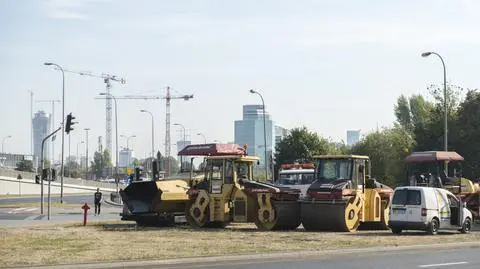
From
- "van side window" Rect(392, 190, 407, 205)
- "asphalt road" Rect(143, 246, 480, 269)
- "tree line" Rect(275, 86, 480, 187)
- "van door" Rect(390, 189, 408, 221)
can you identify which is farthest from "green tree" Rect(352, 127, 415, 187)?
"asphalt road" Rect(143, 246, 480, 269)

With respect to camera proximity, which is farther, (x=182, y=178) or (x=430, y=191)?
(x=182, y=178)

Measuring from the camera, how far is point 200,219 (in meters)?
29.9

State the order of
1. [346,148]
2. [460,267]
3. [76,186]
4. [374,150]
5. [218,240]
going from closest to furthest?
[460,267] → [218,240] → [374,150] → [346,148] → [76,186]

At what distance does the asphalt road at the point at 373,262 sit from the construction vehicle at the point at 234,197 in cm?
907

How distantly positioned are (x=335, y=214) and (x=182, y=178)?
964 centimetres

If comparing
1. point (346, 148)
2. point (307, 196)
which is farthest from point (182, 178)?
point (346, 148)

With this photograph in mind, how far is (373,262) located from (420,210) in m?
9.32

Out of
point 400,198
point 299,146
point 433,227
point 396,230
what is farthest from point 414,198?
point 299,146

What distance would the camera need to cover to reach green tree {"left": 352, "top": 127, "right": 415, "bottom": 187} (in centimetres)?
7544

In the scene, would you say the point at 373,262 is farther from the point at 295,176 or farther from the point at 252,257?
the point at 295,176

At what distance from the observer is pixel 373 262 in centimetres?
1733

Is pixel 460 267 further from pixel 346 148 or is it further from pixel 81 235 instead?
pixel 346 148

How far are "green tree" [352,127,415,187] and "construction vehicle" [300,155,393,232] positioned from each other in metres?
43.6

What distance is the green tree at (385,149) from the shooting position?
75438 millimetres
